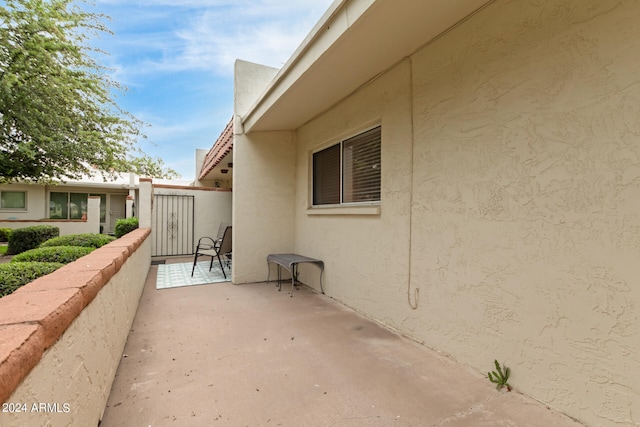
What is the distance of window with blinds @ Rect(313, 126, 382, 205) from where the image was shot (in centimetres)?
403

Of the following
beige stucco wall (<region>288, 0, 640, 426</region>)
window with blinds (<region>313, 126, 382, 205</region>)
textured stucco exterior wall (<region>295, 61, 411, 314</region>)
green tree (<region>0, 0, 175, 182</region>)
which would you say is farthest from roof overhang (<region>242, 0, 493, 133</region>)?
green tree (<region>0, 0, 175, 182</region>)

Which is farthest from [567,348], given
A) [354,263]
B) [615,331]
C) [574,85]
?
[354,263]

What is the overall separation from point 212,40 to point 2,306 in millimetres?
7381

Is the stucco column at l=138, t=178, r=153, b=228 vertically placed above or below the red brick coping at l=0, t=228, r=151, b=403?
above

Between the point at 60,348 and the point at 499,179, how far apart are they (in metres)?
2.91

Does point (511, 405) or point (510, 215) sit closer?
point (511, 405)

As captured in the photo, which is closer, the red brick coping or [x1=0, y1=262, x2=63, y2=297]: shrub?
the red brick coping

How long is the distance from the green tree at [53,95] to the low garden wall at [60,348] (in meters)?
6.61

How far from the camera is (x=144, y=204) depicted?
7.25 metres

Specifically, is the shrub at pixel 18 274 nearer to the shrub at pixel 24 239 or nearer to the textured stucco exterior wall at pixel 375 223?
the textured stucco exterior wall at pixel 375 223

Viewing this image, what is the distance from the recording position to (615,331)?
1799 millimetres

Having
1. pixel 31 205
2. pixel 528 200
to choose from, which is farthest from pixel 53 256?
pixel 31 205

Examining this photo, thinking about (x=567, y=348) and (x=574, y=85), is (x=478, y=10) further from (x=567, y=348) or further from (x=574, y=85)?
(x=567, y=348)

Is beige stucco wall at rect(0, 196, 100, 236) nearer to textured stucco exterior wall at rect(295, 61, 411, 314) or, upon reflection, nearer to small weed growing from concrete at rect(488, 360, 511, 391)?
textured stucco exterior wall at rect(295, 61, 411, 314)
